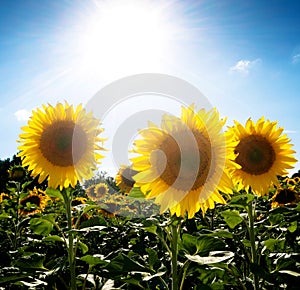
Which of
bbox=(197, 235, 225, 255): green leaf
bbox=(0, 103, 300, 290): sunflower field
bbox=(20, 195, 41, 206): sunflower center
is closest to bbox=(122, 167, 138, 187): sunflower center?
bbox=(0, 103, 300, 290): sunflower field

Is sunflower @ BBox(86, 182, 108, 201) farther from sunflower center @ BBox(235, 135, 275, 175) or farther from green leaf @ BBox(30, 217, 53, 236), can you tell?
sunflower center @ BBox(235, 135, 275, 175)

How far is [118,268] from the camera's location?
7.73 feet

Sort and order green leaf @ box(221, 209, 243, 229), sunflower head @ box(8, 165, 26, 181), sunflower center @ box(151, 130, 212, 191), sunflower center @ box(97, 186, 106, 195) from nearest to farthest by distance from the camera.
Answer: sunflower center @ box(151, 130, 212, 191) < green leaf @ box(221, 209, 243, 229) < sunflower head @ box(8, 165, 26, 181) < sunflower center @ box(97, 186, 106, 195)

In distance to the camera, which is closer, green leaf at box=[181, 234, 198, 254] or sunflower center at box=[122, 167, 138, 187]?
green leaf at box=[181, 234, 198, 254]

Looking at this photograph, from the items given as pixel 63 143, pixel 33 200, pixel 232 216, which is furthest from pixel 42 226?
pixel 33 200

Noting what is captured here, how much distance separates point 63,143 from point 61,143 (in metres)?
0.02

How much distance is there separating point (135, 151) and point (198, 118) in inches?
18.1

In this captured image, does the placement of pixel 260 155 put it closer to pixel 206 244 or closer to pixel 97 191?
pixel 206 244

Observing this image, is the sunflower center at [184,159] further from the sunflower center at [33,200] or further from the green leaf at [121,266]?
the sunflower center at [33,200]

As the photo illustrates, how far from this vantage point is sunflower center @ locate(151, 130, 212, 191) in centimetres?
221

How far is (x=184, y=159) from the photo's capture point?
2188 millimetres

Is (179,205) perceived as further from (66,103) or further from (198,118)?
(66,103)

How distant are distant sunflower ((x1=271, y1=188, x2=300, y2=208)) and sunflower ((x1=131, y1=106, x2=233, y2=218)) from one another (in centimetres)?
355

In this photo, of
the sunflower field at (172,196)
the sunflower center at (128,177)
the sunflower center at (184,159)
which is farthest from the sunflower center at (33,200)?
the sunflower center at (184,159)
